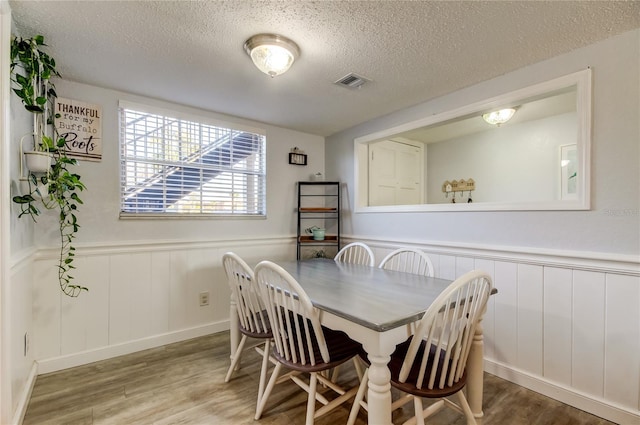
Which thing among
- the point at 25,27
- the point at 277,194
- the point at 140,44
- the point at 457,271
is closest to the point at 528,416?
the point at 457,271

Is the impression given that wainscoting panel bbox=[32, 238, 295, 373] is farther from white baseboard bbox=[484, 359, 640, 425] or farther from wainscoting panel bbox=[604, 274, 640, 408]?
wainscoting panel bbox=[604, 274, 640, 408]

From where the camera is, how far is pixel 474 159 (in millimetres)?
4102

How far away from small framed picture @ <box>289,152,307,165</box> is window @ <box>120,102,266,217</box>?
0.34 m

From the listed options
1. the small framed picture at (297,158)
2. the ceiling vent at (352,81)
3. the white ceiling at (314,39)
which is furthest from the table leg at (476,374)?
the small framed picture at (297,158)

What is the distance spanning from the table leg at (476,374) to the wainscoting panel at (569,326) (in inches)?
31.1

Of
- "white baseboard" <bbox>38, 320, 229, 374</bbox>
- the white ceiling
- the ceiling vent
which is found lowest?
"white baseboard" <bbox>38, 320, 229, 374</bbox>

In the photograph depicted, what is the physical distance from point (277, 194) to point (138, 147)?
4.70 feet

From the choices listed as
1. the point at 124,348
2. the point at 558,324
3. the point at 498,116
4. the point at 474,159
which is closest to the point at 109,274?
the point at 124,348

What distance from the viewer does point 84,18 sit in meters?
1.55

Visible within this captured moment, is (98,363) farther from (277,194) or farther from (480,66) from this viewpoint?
(480,66)

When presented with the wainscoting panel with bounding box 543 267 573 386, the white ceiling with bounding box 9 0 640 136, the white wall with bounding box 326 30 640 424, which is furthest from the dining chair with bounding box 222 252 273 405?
the wainscoting panel with bounding box 543 267 573 386

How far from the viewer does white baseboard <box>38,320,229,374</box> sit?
2.16 m

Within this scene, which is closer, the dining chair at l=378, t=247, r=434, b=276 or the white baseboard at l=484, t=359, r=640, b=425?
the white baseboard at l=484, t=359, r=640, b=425

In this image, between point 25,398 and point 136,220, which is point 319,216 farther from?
point 25,398
